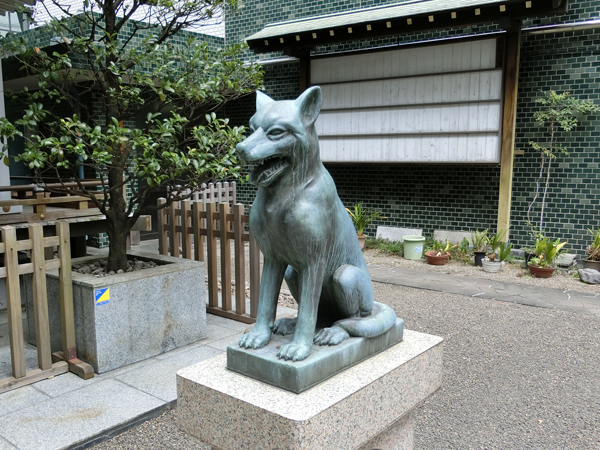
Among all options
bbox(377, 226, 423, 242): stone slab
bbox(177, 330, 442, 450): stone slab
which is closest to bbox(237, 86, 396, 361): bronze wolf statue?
bbox(177, 330, 442, 450): stone slab

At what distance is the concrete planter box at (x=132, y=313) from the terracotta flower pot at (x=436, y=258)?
495 cm

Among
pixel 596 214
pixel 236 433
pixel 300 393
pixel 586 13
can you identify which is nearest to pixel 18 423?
pixel 236 433

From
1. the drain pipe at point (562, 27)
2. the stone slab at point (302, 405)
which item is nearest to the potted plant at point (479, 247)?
the drain pipe at point (562, 27)

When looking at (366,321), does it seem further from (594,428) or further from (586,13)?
(586,13)

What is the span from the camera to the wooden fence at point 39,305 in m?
3.67

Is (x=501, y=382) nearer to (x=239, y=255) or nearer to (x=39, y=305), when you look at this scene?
(x=239, y=255)

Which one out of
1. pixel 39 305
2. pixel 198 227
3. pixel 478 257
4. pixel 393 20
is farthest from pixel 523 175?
pixel 39 305

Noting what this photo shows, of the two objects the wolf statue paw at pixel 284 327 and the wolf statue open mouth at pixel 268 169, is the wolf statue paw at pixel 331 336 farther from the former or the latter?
the wolf statue open mouth at pixel 268 169

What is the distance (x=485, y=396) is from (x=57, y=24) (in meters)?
4.68

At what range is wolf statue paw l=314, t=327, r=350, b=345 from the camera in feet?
7.23

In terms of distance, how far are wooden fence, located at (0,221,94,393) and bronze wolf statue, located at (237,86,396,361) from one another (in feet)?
7.73

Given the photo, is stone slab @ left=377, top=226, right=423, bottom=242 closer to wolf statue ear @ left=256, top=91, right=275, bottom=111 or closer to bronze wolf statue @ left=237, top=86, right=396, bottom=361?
bronze wolf statue @ left=237, top=86, right=396, bottom=361

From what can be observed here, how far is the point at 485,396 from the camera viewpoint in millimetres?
3895

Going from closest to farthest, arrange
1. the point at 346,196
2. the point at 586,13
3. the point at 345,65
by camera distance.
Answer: the point at 586,13 → the point at 345,65 → the point at 346,196
